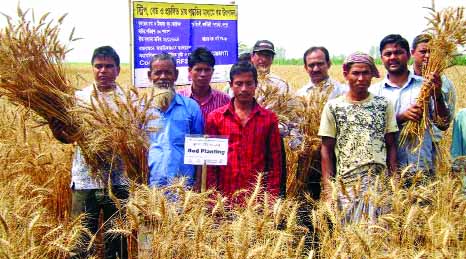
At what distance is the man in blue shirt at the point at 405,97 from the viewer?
3.51m

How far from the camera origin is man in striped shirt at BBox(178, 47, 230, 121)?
13.3 ft

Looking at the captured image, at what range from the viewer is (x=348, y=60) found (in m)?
3.38

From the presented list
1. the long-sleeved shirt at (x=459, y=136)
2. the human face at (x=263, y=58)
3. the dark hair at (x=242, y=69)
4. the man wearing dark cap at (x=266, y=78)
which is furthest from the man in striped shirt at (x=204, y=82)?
the long-sleeved shirt at (x=459, y=136)

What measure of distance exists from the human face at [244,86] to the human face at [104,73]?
0.98 meters

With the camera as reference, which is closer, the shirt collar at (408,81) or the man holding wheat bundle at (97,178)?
the man holding wheat bundle at (97,178)

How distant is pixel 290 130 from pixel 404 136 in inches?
36.7

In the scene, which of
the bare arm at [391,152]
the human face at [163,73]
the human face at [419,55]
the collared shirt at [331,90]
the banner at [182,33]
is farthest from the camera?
the banner at [182,33]

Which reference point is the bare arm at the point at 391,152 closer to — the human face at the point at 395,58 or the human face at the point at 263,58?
the human face at the point at 395,58

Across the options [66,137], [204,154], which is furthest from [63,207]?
[204,154]

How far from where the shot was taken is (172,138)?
3.50m

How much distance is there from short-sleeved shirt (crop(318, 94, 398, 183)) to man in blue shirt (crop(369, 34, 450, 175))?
305mm

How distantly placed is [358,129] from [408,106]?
650mm

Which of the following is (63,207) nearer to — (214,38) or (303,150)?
(303,150)

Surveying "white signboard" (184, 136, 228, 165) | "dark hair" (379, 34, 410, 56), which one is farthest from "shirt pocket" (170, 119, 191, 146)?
"dark hair" (379, 34, 410, 56)
